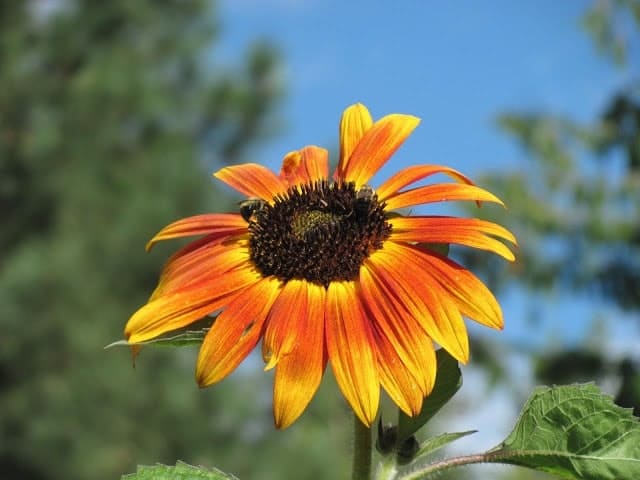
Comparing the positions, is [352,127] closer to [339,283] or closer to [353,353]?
[339,283]

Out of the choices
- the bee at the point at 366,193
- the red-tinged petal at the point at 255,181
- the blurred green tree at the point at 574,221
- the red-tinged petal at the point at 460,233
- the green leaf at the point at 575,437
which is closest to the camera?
the green leaf at the point at 575,437

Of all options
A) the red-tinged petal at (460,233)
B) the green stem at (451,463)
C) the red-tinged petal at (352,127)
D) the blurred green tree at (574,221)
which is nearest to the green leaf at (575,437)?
the green stem at (451,463)

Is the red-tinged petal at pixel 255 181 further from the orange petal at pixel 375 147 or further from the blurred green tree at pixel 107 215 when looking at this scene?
the blurred green tree at pixel 107 215

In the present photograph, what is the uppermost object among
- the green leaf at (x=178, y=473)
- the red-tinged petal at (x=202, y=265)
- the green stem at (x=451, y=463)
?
the red-tinged petal at (x=202, y=265)

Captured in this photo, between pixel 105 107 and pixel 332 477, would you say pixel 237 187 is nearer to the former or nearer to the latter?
pixel 332 477

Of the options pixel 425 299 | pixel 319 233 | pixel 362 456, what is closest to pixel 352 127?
pixel 319 233

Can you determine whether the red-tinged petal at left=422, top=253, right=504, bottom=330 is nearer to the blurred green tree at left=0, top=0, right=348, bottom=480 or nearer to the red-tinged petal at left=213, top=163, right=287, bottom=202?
the red-tinged petal at left=213, top=163, right=287, bottom=202
